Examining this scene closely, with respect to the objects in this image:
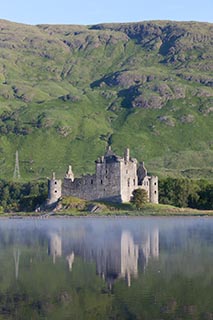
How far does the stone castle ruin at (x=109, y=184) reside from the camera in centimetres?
17312

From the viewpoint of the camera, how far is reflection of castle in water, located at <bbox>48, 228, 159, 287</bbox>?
217 feet

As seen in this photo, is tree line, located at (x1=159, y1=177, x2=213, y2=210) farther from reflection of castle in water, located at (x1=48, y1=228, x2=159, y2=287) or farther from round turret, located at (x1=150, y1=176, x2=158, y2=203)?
reflection of castle in water, located at (x1=48, y1=228, x2=159, y2=287)

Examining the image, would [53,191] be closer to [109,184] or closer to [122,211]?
[109,184]

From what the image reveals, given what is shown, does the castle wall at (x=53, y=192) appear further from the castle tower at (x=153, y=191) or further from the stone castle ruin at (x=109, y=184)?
the castle tower at (x=153, y=191)

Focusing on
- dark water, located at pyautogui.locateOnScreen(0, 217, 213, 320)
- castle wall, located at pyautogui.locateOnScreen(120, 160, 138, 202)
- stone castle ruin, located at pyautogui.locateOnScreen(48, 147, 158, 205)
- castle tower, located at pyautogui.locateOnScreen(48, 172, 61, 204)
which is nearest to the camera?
dark water, located at pyautogui.locateOnScreen(0, 217, 213, 320)

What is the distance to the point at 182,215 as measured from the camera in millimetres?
164125

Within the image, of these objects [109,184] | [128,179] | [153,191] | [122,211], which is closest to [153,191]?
[153,191]

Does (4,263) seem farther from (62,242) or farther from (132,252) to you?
(62,242)

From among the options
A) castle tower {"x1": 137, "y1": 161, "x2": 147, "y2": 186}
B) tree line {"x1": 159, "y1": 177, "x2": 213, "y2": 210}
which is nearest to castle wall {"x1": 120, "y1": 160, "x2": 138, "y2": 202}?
castle tower {"x1": 137, "y1": 161, "x2": 147, "y2": 186}

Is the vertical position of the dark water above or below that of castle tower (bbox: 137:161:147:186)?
below

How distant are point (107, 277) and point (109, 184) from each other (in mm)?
112385

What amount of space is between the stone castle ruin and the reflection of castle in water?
59416mm

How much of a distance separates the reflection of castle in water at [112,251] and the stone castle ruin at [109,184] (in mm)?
59416

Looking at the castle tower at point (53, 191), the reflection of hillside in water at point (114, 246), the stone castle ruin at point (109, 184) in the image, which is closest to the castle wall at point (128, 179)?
the stone castle ruin at point (109, 184)
